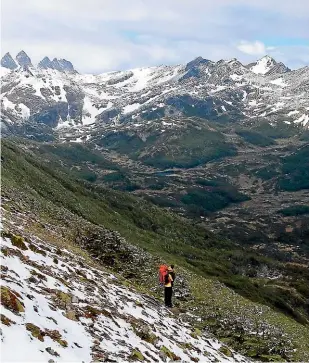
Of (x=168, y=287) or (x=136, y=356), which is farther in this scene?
(x=168, y=287)

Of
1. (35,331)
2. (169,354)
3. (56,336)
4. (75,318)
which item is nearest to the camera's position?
(35,331)

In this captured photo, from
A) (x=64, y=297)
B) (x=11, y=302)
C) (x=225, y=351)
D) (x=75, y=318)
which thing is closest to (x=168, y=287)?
(x=225, y=351)

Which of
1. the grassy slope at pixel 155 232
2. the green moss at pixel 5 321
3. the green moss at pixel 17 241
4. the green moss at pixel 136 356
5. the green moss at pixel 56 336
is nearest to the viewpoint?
the green moss at pixel 5 321

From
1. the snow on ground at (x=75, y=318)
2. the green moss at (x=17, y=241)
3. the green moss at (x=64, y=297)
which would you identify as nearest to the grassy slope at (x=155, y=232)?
the snow on ground at (x=75, y=318)

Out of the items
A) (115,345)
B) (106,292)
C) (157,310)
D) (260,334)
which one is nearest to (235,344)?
(260,334)

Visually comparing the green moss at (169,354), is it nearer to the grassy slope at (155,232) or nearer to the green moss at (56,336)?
the green moss at (56,336)

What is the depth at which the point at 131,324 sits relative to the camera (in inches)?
902

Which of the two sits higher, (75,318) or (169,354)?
(75,318)

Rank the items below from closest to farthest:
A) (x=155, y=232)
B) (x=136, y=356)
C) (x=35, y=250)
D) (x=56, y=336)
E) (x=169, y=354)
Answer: (x=56, y=336), (x=136, y=356), (x=169, y=354), (x=35, y=250), (x=155, y=232)

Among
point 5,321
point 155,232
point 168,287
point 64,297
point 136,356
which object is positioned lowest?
point 155,232

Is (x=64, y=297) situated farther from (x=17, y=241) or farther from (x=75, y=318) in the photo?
(x=17, y=241)

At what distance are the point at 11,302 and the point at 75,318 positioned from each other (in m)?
3.40

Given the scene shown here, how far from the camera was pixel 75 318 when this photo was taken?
64.5 feet

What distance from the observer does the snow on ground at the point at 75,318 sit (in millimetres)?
16109
